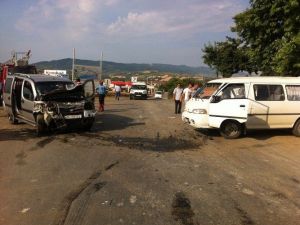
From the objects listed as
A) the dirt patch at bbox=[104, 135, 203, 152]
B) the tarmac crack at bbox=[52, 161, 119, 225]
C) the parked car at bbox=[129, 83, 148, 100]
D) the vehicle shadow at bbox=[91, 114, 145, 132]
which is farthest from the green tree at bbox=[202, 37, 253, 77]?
the tarmac crack at bbox=[52, 161, 119, 225]

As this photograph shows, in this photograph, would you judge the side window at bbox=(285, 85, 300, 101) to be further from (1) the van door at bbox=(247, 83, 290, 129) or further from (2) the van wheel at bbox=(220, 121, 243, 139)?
(2) the van wheel at bbox=(220, 121, 243, 139)

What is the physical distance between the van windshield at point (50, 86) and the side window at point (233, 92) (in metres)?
5.20

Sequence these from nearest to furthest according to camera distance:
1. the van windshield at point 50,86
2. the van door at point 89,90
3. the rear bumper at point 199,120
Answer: the rear bumper at point 199,120 → the van windshield at point 50,86 → the van door at point 89,90

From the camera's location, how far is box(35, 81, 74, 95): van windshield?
14.2m

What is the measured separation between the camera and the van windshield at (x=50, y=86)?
1424 cm

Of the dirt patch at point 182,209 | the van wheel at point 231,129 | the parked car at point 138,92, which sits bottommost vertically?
the parked car at point 138,92

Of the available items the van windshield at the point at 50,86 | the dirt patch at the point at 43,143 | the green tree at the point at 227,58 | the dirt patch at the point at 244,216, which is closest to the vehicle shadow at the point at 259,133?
the van windshield at the point at 50,86

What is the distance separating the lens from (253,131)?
14820 mm

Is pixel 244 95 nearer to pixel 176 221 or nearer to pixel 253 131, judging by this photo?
pixel 253 131

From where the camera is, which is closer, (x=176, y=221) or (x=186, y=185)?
(x=176, y=221)

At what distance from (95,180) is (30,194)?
132 centimetres

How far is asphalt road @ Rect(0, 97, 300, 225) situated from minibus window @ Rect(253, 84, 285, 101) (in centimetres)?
127

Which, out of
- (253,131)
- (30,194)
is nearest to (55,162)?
(30,194)

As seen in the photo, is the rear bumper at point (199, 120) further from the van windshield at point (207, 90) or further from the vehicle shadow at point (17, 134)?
the vehicle shadow at point (17, 134)
